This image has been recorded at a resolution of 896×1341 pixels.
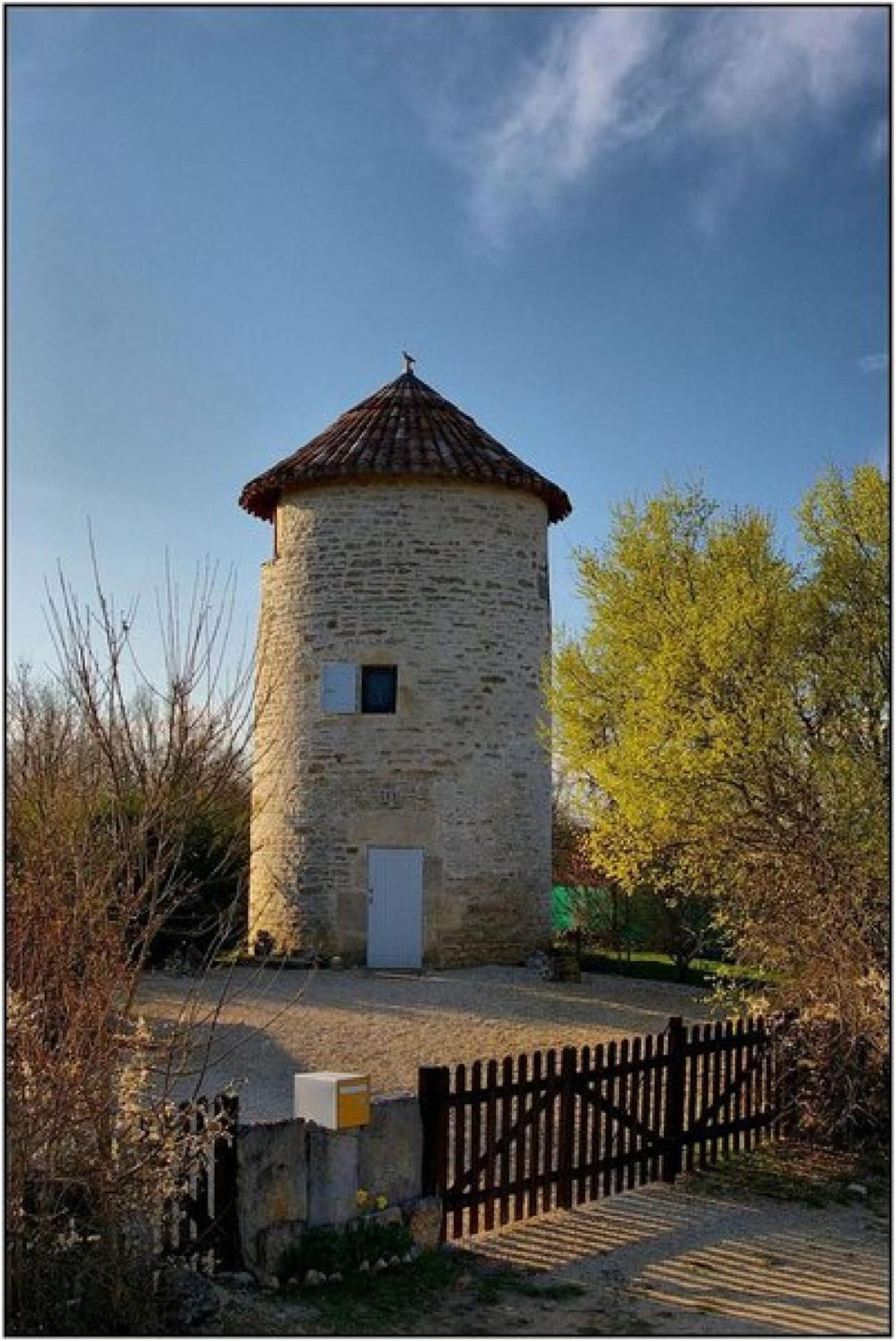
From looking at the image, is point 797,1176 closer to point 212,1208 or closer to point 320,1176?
point 320,1176

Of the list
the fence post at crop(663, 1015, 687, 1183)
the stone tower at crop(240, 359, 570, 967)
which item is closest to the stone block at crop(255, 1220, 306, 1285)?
the fence post at crop(663, 1015, 687, 1183)

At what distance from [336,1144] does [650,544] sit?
679cm

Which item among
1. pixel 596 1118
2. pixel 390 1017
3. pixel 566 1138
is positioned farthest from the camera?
pixel 390 1017

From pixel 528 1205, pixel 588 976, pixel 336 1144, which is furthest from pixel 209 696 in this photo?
pixel 588 976

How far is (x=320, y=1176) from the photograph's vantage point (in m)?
6.17

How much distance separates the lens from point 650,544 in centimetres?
1135

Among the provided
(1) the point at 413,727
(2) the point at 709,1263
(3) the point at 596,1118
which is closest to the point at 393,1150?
(3) the point at 596,1118

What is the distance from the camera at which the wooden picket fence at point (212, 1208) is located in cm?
581

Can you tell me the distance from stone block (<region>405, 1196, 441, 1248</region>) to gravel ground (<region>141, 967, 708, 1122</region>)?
2.44 metres

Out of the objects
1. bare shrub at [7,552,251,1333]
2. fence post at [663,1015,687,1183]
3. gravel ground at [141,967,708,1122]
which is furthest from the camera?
gravel ground at [141,967,708,1122]

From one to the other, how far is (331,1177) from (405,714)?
1087cm

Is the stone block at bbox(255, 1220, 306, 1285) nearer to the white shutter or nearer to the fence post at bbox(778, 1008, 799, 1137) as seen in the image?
the fence post at bbox(778, 1008, 799, 1137)

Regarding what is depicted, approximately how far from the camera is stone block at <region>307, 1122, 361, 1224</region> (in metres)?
6.16

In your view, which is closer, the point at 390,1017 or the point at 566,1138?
the point at 566,1138
